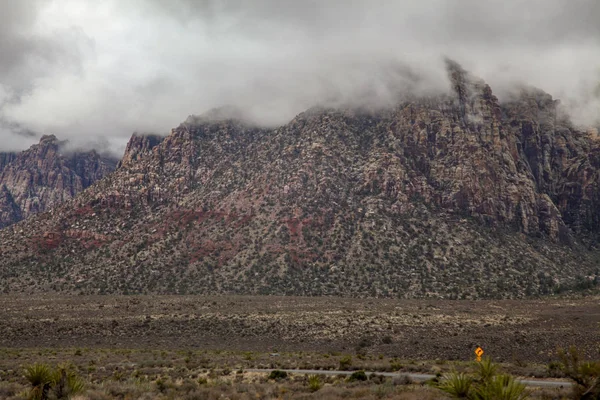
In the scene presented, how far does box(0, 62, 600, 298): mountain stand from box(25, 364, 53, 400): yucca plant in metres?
61.3

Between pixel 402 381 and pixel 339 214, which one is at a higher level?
pixel 339 214

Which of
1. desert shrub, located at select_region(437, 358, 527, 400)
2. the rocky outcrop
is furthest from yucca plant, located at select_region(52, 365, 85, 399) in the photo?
the rocky outcrop

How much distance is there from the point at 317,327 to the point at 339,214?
5073 centimetres

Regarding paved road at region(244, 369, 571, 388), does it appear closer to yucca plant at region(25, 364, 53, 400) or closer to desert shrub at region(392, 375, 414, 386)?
desert shrub at region(392, 375, 414, 386)

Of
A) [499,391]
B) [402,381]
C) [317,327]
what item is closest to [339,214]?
[317,327]

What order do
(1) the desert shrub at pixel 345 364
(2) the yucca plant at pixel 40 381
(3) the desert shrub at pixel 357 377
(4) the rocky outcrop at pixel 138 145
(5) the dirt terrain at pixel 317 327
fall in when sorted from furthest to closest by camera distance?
(4) the rocky outcrop at pixel 138 145 → (5) the dirt terrain at pixel 317 327 → (1) the desert shrub at pixel 345 364 → (3) the desert shrub at pixel 357 377 → (2) the yucca plant at pixel 40 381

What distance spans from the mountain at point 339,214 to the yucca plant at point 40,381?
61.3m

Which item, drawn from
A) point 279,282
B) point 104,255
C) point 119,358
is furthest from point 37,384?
point 104,255

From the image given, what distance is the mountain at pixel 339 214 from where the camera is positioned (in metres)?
79.5

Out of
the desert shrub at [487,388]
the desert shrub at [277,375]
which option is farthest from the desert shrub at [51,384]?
the desert shrub at [487,388]

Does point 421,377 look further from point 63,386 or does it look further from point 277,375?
point 63,386

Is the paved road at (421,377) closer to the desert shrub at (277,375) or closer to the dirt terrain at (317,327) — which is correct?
the desert shrub at (277,375)

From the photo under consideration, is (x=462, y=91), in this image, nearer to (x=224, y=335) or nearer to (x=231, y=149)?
(x=231, y=149)

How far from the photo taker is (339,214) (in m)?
94.4
